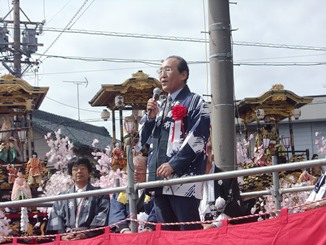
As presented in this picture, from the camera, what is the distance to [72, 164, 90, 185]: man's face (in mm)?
5274

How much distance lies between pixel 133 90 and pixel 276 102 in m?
5.12

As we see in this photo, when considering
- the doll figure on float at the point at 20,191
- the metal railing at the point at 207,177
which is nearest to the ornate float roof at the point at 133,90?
the doll figure on float at the point at 20,191

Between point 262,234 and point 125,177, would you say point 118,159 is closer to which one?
point 125,177

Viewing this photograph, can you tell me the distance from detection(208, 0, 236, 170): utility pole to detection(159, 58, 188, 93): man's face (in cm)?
168

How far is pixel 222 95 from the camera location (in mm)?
6203

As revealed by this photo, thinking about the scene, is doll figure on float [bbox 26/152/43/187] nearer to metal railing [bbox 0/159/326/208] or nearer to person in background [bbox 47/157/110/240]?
person in background [bbox 47/157/110/240]

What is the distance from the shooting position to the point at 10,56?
24.4 meters

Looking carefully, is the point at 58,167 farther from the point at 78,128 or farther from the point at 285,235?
the point at 78,128

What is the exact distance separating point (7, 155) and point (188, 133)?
11416 mm

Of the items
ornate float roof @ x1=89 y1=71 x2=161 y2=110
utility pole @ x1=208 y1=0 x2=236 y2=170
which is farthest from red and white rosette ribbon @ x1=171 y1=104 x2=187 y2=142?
ornate float roof @ x1=89 y1=71 x2=161 y2=110

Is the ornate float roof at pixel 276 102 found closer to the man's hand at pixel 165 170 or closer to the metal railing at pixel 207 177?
the metal railing at pixel 207 177

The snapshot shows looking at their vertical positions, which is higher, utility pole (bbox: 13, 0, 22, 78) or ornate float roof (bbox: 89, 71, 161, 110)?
utility pole (bbox: 13, 0, 22, 78)

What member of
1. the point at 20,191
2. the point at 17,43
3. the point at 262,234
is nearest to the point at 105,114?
the point at 20,191

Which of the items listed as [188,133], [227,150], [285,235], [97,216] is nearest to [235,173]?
[285,235]
